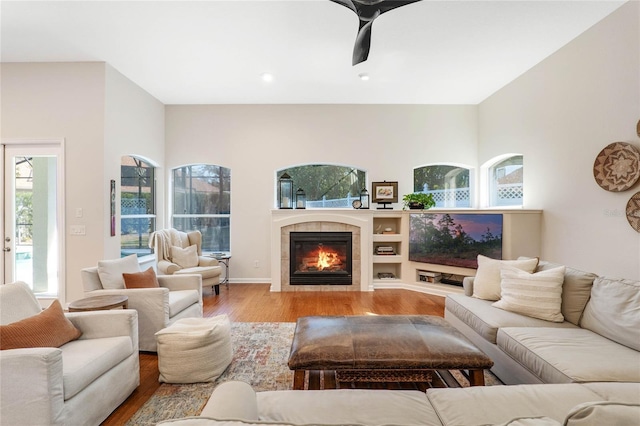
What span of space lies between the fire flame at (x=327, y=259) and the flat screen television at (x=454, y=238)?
1294 mm

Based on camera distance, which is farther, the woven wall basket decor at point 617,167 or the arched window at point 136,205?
the arched window at point 136,205

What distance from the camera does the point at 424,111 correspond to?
5672 millimetres

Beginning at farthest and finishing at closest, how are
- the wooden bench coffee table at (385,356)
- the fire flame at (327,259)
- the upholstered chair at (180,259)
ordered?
the fire flame at (327,259)
the upholstered chair at (180,259)
the wooden bench coffee table at (385,356)

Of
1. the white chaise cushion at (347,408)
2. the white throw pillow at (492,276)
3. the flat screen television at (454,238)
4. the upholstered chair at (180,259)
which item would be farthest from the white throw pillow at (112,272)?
the flat screen television at (454,238)

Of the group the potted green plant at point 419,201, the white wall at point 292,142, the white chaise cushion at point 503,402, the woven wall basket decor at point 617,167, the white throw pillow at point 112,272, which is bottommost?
the white chaise cushion at point 503,402

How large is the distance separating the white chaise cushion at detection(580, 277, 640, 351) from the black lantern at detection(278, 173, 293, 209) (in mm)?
4256

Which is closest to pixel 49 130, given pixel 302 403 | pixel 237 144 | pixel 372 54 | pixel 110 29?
pixel 110 29

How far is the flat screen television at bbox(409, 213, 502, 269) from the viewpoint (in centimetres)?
457

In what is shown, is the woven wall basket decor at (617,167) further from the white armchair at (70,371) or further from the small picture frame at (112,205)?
the small picture frame at (112,205)

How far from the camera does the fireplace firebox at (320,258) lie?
17.3 feet

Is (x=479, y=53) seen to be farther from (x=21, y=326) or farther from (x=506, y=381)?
(x=21, y=326)

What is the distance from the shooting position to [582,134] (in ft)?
11.4

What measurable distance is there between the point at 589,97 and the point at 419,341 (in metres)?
3.36

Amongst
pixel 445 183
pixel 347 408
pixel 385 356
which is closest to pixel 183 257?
pixel 385 356
